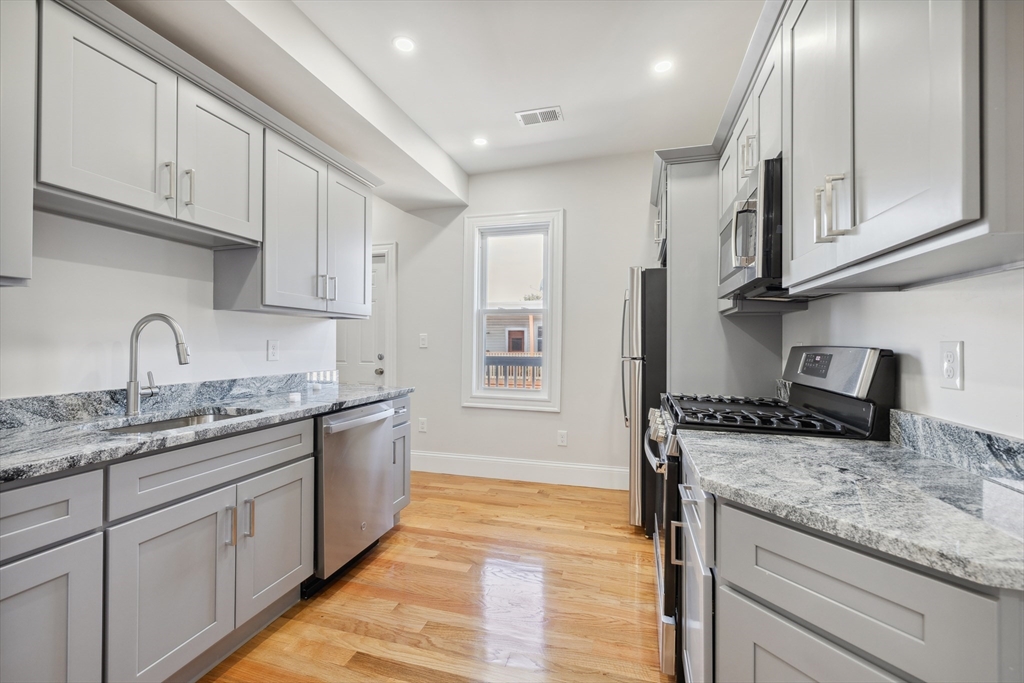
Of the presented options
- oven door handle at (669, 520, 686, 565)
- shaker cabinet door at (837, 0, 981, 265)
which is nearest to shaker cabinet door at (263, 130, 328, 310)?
oven door handle at (669, 520, 686, 565)

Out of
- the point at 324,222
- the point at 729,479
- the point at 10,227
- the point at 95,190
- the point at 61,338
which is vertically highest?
the point at 324,222

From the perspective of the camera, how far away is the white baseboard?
3635mm

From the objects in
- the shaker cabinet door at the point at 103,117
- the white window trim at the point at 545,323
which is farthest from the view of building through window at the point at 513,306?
the shaker cabinet door at the point at 103,117

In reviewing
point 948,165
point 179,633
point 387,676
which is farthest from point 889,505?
point 179,633

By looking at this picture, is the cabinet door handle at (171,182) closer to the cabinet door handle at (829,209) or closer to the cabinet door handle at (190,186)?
the cabinet door handle at (190,186)

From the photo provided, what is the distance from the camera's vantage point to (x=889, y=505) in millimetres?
857

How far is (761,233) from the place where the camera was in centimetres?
156

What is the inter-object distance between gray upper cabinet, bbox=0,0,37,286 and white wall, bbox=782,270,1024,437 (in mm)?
2641

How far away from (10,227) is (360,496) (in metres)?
1.71

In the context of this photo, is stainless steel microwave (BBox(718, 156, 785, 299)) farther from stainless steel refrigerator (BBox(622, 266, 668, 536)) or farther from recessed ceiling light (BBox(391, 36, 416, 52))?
recessed ceiling light (BBox(391, 36, 416, 52))

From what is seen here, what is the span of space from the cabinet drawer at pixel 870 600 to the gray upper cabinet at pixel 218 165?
225cm

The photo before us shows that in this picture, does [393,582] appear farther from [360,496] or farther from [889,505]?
[889,505]

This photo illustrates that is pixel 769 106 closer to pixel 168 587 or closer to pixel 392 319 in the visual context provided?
pixel 168 587

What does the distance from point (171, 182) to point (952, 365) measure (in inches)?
107
